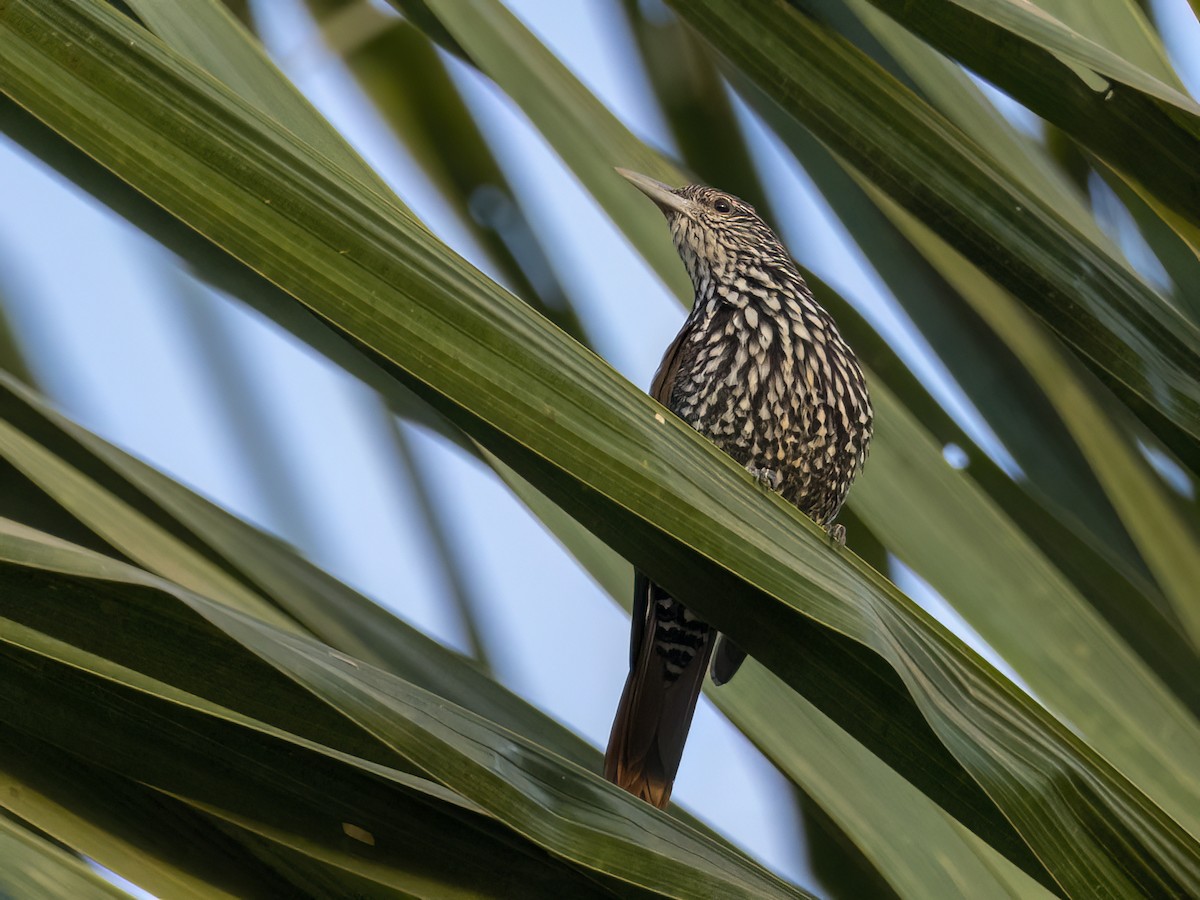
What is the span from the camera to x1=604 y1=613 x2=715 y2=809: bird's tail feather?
2143mm

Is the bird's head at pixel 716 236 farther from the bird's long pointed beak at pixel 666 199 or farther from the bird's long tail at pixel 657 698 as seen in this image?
the bird's long tail at pixel 657 698

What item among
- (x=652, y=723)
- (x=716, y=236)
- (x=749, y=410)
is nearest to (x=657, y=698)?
(x=652, y=723)

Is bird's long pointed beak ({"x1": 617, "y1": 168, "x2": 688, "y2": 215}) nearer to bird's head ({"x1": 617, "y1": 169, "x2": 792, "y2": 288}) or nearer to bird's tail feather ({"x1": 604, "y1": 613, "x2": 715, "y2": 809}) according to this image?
bird's head ({"x1": 617, "y1": 169, "x2": 792, "y2": 288})

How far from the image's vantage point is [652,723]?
2295 millimetres

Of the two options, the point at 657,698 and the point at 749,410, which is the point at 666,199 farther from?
the point at 657,698

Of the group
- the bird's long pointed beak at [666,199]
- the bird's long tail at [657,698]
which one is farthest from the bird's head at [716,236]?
the bird's long tail at [657,698]

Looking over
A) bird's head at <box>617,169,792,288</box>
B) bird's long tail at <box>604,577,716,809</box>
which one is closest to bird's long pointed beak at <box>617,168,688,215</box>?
bird's head at <box>617,169,792,288</box>

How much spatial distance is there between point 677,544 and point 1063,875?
1.00ft

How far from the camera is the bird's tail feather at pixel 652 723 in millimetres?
2143

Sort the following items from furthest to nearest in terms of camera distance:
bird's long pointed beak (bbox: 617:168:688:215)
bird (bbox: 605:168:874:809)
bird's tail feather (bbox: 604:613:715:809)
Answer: bird's long pointed beak (bbox: 617:168:688:215) → bird (bbox: 605:168:874:809) → bird's tail feather (bbox: 604:613:715:809)

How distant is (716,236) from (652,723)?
42.7 inches

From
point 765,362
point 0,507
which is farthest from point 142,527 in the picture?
point 765,362

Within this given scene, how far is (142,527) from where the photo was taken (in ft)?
4.78

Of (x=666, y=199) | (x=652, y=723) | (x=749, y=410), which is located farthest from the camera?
(x=666, y=199)
